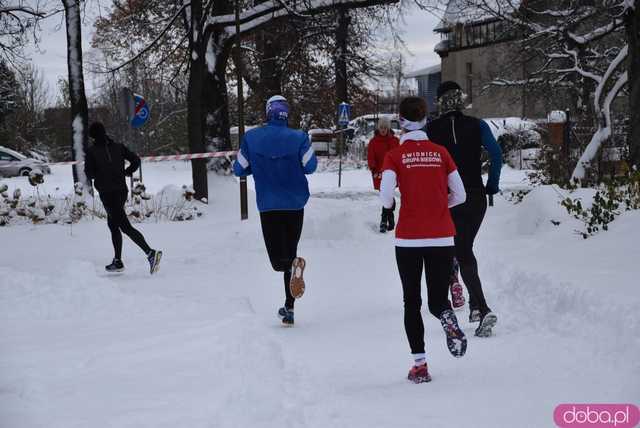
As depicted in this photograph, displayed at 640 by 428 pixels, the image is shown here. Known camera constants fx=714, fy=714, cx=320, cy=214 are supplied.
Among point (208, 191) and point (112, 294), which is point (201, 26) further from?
point (112, 294)

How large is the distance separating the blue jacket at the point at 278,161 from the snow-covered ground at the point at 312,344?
113 centimetres

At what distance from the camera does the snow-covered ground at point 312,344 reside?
393 cm

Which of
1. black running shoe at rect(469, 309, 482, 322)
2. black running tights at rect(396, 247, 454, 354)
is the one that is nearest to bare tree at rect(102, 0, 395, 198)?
black running shoe at rect(469, 309, 482, 322)

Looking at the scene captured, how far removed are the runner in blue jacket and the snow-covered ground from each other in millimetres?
623

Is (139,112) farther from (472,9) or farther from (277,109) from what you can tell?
(277,109)

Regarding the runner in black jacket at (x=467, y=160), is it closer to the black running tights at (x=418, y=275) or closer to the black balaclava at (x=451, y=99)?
the black balaclava at (x=451, y=99)

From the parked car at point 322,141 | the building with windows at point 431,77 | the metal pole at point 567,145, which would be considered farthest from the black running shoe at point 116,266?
the building with windows at point 431,77

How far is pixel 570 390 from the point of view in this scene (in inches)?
172

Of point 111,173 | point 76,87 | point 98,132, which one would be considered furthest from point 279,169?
point 76,87

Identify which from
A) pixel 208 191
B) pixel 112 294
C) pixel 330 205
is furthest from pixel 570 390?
pixel 208 191

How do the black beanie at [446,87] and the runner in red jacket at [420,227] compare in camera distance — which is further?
the black beanie at [446,87]

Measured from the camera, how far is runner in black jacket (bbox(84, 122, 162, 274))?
9039 mm

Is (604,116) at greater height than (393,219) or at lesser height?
greater

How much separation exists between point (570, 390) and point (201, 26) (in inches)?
505
